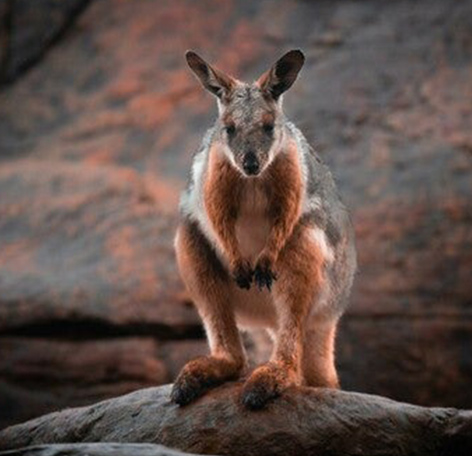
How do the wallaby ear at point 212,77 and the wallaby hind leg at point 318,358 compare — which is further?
the wallaby hind leg at point 318,358

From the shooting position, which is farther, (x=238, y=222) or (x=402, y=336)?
(x=402, y=336)

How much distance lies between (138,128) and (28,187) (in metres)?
1.14

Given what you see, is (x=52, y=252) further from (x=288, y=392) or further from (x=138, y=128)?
(x=288, y=392)

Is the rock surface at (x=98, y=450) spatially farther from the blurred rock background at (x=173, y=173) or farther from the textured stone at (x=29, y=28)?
the textured stone at (x=29, y=28)

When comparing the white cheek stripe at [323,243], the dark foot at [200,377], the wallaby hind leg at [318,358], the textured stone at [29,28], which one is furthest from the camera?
the textured stone at [29,28]

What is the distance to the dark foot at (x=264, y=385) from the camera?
548 centimetres

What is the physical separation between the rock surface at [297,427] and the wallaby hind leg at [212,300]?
0.21 meters

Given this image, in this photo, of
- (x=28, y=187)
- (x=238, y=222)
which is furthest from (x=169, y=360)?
(x=238, y=222)

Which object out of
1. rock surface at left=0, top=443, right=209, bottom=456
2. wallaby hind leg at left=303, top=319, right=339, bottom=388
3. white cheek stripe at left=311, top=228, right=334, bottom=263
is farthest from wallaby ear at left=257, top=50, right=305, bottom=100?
rock surface at left=0, top=443, right=209, bottom=456

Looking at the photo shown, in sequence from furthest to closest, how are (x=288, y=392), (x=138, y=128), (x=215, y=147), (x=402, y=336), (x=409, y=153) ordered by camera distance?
(x=138, y=128)
(x=409, y=153)
(x=402, y=336)
(x=215, y=147)
(x=288, y=392)

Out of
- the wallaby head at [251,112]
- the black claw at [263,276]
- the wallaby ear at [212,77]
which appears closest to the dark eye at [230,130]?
the wallaby head at [251,112]

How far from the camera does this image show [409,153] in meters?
9.95

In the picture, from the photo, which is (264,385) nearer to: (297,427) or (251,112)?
(297,427)

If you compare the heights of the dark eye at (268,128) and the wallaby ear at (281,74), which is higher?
the wallaby ear at (281,74)
